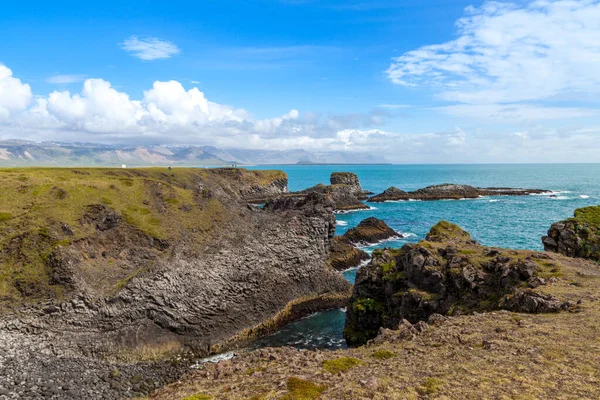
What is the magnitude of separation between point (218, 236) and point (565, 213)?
4339 inches

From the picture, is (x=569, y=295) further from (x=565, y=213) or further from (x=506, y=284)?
(x=565, y=213)

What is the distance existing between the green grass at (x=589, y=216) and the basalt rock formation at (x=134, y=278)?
29.0 meters

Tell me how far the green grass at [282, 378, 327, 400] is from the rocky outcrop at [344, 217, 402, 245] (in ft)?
198

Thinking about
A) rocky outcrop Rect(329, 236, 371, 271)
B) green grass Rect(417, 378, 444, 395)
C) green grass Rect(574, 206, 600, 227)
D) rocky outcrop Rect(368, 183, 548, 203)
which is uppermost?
green grass Rect(574, 206, 600, 227)

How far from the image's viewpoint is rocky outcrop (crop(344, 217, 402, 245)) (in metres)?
78.1

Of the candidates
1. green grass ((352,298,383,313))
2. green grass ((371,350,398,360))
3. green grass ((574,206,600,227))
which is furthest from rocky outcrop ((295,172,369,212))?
green grass ((371,350,398,360))

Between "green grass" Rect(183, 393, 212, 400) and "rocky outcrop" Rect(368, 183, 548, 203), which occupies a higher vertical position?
"rocky outcrop" Rect(368, 183, 548, 203)

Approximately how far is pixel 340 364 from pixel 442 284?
1457 cm

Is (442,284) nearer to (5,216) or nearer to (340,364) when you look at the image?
(340,364)

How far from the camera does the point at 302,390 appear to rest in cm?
1509

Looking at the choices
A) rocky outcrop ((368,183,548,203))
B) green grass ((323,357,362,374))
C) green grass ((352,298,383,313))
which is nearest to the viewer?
green grass ((323,357,362,374))

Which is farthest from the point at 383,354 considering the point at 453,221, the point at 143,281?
the point at 453,221

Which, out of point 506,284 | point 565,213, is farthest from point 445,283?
point 565,213

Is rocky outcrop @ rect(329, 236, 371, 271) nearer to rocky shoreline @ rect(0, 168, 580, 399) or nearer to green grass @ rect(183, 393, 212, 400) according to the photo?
rocky shoreline @ rect(0, 168, 580, 399)
